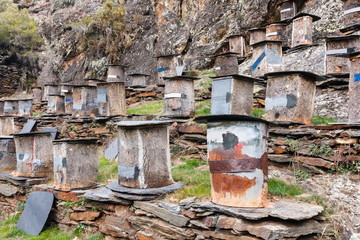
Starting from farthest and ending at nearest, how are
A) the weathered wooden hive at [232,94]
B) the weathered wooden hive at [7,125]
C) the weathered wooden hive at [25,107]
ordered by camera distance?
the weathered wooden hive at [25,107] → the weathered wooden hive at [7,125] → the weathered wooden hive at [232,94]

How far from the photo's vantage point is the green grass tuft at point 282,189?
4258 mm

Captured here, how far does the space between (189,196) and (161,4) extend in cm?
1467

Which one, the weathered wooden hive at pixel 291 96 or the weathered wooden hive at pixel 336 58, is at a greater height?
the weathered wooden hive at pixel 336 58

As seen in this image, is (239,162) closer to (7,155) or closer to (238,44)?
(7,155)

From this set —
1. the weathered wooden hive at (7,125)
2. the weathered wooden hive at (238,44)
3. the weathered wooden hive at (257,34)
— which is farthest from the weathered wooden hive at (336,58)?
the weathered wooden hive at (7,125)

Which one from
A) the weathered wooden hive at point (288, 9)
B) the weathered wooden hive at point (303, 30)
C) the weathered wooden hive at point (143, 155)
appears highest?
the weathered wooden hive at point (288, 9)

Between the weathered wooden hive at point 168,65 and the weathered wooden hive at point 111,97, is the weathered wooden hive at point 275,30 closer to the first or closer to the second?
the weathered wooden hive at point 168,65

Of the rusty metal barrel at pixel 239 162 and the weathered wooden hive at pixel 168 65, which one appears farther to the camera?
the weathered wooden hive at pixel 168 65

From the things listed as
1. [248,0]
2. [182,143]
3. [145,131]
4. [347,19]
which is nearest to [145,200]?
[145,131]

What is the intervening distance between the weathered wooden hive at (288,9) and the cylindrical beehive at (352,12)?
261 centimetres

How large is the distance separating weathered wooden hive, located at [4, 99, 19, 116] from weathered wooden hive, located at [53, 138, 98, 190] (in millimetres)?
8178

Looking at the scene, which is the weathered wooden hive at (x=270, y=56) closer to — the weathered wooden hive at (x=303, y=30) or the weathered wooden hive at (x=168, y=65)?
the weathered wooden hive at (x=303, y=30)

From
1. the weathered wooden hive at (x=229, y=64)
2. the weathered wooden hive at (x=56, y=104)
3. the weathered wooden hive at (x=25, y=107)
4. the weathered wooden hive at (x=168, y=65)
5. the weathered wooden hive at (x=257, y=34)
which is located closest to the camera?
the weathered wooden hive at (x=229, y=64)

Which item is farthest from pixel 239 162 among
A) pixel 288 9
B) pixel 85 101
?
pixel 288 9
